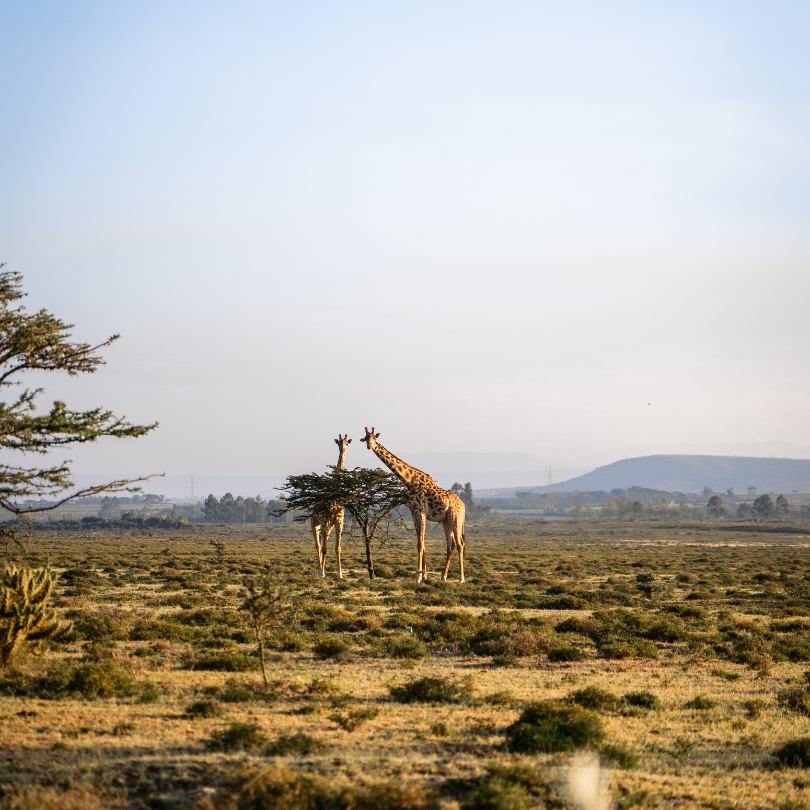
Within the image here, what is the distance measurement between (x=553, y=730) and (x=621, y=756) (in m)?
1.04

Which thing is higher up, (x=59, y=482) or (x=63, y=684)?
(x=59, y=482)

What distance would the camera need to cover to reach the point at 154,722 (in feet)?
34.7

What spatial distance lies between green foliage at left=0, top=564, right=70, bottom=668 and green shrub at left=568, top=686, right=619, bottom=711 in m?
9.53

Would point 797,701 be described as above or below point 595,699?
below

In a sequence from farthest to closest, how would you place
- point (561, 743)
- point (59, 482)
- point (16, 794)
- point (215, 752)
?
point (59, 482)
point (561, 743)
point (215, 752)
point (16, 794)

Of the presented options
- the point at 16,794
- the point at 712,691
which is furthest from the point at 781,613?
the point at 16,794

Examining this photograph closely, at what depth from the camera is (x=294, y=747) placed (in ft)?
30.0

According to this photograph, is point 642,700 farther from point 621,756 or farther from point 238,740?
point 238,740

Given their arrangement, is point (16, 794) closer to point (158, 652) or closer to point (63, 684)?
point (63, 684)

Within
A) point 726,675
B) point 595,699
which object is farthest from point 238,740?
point 726,675

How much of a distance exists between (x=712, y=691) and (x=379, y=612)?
11113 millimetres

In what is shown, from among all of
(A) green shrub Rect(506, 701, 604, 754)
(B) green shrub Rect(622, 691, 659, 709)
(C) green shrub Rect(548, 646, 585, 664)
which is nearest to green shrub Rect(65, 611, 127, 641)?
(C) green shrub Rect(548, 646, 585, 664)

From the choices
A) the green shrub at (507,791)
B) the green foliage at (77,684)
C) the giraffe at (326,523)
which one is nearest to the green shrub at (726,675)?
the green shrub at (507,791)

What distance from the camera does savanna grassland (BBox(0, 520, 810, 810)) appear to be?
818 centimetres
